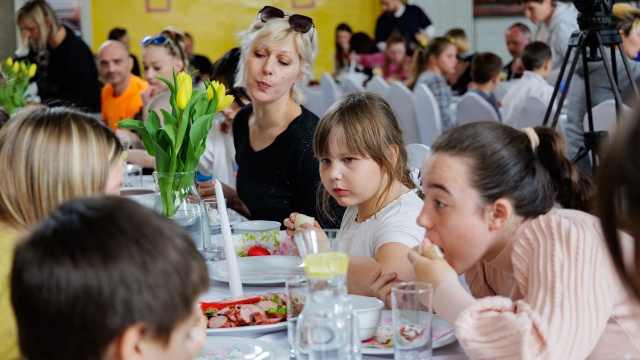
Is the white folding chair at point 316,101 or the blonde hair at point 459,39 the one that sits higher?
the blonde hair at point 459,39

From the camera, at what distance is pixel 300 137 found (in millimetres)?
2828

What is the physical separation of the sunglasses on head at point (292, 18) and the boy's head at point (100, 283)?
1.92m

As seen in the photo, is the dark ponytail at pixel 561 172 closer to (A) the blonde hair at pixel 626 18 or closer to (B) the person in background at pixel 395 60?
(A) the blonde hair at pixel 626 18

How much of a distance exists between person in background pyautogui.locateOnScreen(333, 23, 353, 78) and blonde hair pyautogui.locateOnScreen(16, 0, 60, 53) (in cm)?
368

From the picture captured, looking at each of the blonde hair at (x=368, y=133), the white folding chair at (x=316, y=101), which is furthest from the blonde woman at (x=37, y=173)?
the white folding chair at (x=316, y=101)

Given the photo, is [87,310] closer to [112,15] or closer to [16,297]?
[16,297]

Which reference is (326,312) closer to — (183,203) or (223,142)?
(183,203)

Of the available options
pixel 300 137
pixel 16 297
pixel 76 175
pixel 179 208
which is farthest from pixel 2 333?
pixel 300 137

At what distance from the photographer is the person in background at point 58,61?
615 cm

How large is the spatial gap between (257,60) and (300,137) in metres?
0.29

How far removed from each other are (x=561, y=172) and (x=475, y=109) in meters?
3.57

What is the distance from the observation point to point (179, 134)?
227 centimetres

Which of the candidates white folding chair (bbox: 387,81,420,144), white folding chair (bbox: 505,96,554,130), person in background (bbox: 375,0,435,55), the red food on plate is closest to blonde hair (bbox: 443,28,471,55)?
person in background (bbox: 375,0,435,55)

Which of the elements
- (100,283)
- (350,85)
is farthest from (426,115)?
(100,283)
